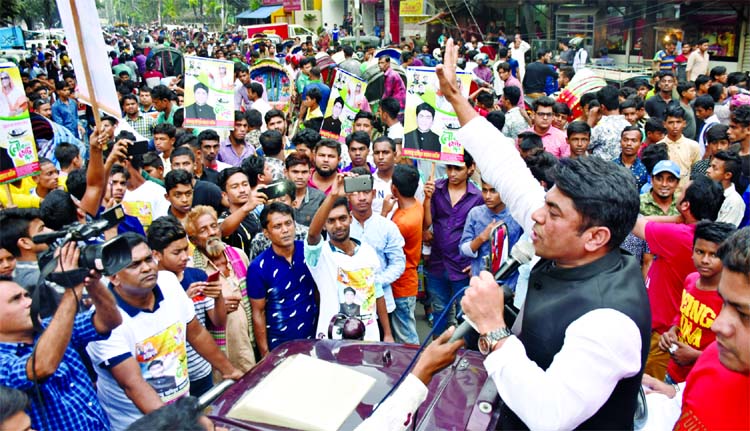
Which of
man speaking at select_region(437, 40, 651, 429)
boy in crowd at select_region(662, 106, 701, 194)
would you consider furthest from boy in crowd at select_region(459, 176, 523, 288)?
boy in crowd at select_region(662, 106, 701, 194)

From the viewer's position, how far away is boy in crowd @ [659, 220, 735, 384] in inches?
130

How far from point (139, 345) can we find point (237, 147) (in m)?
4.44

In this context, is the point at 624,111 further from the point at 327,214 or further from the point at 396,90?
the point at 327,214

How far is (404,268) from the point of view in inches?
187

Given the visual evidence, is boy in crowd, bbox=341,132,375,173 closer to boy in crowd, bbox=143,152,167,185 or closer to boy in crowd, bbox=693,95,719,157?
boy in crowd, bbox=143,152,167,185

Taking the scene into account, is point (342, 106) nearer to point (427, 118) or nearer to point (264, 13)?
point (427, 118)

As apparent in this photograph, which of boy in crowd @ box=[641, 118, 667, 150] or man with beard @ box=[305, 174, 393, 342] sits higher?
boy in crowd @ box=[641, 118, 667, 150]

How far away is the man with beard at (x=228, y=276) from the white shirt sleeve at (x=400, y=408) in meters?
2.00

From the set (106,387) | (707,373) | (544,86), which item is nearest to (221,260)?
(106,387)

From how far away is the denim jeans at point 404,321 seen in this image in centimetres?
505

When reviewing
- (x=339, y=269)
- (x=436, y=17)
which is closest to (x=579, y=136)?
(x=339, y=269)

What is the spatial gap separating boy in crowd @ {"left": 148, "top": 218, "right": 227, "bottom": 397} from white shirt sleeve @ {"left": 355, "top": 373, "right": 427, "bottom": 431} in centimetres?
182

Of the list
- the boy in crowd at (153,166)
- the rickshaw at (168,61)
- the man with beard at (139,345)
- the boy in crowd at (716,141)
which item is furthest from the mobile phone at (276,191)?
the rickshaw at (168,61)

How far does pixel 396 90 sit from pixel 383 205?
587cm
